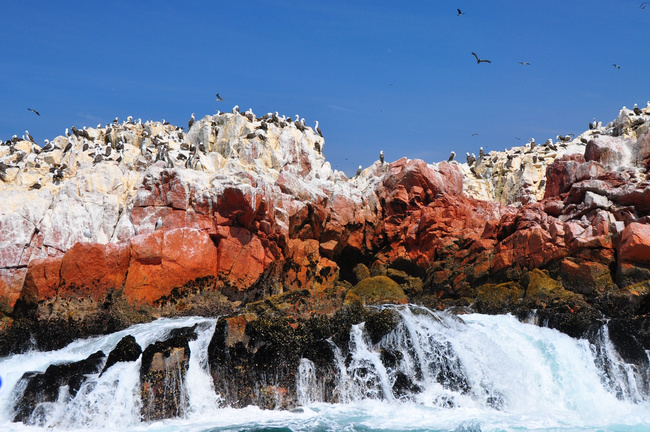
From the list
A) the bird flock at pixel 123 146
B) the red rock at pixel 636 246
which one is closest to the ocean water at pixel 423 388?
the red rock at pixel 636 246

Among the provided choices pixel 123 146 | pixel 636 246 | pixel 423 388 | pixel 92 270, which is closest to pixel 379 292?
pixel 423 388

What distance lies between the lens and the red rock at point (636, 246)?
85.1ft

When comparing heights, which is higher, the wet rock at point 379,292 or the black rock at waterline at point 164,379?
the wet rock at point 379,292

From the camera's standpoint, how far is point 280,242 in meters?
31.3

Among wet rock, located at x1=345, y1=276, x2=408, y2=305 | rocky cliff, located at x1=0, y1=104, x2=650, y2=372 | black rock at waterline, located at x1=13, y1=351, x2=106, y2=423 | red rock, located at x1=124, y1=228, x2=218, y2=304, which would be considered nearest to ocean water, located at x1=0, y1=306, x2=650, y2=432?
black rock at waterline, located at x1=13, y1=351, x2=106, y2=423

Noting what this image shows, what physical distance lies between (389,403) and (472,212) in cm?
1726

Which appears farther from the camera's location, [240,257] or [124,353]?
[240,257]

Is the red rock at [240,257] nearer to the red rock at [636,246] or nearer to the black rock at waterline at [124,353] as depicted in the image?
the black rock at waterline at [124,353]

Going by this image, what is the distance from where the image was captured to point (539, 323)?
25031 millimetres

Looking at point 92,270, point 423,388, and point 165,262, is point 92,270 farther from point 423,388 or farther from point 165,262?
point 423,388

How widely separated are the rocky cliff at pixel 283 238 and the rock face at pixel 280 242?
7 cm

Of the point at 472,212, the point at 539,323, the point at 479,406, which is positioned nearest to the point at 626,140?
the point at 472,212

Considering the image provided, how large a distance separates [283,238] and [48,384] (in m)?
14.5

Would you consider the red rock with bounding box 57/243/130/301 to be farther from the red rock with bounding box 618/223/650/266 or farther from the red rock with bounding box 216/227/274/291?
the red rock with bounding box 618/223/650/266
